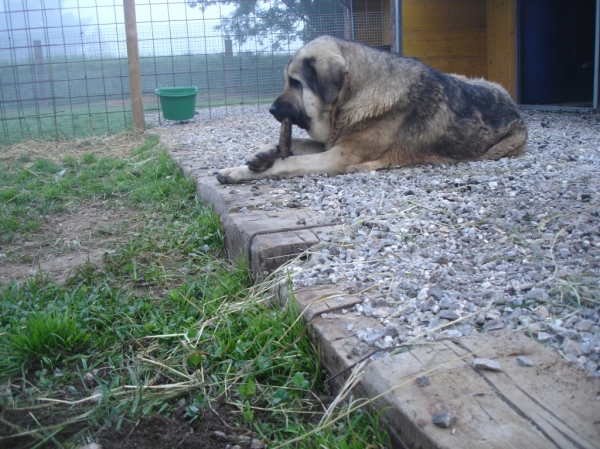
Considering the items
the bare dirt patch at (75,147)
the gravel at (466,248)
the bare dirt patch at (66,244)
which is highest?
the bare dirt patch at (75,147)

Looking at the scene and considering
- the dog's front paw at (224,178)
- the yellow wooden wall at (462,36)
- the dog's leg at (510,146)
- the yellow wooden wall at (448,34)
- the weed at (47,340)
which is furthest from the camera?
the yellow wooden wall at (448,34)

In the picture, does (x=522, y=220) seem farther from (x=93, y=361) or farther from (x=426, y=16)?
(x=426, y=16)

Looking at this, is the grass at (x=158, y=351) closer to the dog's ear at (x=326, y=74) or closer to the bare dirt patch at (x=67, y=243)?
the bare dirt patch at (x=67, y=243)

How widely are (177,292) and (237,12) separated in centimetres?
1018

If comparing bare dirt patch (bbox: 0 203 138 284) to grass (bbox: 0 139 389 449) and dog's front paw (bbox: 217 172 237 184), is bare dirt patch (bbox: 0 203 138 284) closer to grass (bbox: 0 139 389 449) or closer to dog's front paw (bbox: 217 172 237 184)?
grass (bbox: 0 139 389 449)

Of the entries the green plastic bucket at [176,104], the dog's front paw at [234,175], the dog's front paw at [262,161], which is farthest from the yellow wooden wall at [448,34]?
the dog's front paw at [234,175]

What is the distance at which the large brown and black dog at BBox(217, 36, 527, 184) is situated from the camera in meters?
4.67

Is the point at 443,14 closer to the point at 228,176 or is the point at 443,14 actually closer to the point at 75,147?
the point at 75,147

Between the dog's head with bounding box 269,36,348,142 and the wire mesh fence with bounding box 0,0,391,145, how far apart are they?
621 cm

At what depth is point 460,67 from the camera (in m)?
10.6

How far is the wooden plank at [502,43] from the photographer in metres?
9.77

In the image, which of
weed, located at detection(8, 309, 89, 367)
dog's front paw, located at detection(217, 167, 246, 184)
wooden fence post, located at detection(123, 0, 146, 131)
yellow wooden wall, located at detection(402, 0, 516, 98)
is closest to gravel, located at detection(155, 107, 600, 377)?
dog's front paw, located at detection(217, 167, 246, 184)

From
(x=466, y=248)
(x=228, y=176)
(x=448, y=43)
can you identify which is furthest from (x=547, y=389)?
(x=448, y=43)

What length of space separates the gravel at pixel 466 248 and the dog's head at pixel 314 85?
→ 2.13 feet
